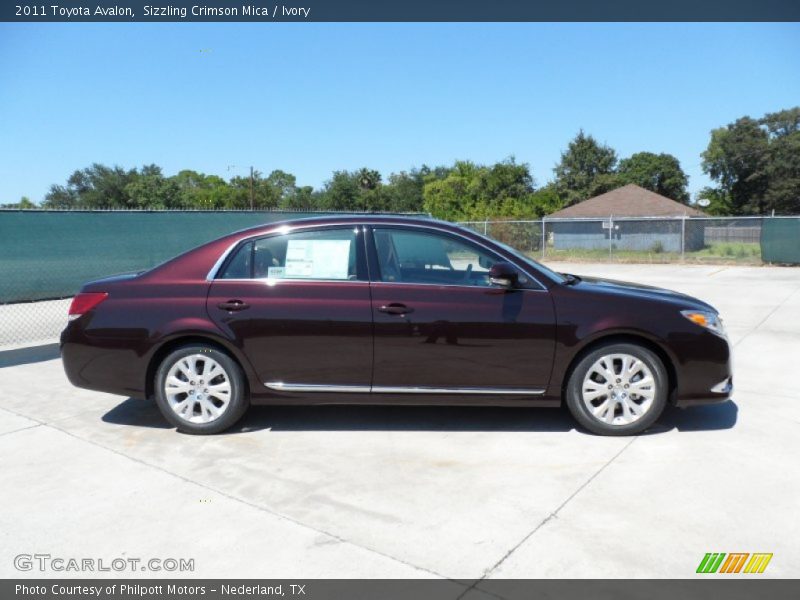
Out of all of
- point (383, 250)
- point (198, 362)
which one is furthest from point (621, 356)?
point (198, 362)

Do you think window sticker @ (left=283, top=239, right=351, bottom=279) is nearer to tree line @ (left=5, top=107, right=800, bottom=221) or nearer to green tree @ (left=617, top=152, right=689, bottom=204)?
tree line @ (left=5, top=107, right=800, bottom=221)

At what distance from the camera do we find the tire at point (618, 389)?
440 cm

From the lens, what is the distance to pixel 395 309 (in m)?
4.43

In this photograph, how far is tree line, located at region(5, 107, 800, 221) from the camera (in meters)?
61.9

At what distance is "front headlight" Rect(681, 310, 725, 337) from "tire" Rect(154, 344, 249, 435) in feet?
10.7

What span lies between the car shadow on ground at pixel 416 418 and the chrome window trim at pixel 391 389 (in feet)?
1.26

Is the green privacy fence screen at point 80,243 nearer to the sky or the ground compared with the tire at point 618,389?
nearer to the sky

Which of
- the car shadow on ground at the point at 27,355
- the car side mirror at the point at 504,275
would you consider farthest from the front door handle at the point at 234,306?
the car shadow on ground at the point at 27,355

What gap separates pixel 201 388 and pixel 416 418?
167 centimetres

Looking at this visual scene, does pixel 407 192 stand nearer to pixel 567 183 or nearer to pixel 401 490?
pixel 567 183

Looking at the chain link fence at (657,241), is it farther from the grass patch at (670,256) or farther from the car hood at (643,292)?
the car hood at (643,292)
